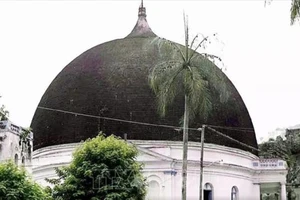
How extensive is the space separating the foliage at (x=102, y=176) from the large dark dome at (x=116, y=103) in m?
12.2

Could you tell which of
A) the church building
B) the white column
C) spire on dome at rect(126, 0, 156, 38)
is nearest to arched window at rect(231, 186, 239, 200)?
the church building

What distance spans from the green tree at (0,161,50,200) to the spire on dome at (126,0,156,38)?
2231 centimetres

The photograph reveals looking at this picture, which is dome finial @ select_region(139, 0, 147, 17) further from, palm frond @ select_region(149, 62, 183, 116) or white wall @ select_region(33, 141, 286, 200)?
palm frond @ select_region(149, 62, 183, 116)

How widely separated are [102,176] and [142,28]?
70.8 feet

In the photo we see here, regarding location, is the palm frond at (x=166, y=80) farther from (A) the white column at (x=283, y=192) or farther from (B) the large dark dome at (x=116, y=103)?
(A) the white column at (x=283, y=192)

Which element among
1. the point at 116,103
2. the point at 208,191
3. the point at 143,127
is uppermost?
the point at 116,103

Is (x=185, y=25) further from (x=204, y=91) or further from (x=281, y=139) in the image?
(x=281, y=139)

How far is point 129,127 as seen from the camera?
150 ft

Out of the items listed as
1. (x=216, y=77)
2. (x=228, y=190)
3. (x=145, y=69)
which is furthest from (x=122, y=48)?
(x=216, y=77)

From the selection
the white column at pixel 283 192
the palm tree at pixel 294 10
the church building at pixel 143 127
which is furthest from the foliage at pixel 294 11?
the white column at pixel 283 192

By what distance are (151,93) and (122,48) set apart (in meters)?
4.29

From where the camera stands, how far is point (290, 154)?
5534cm

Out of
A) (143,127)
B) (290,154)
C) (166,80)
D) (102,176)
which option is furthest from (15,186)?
(290,154)

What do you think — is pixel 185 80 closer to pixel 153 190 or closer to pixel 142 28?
pixel 153 190
